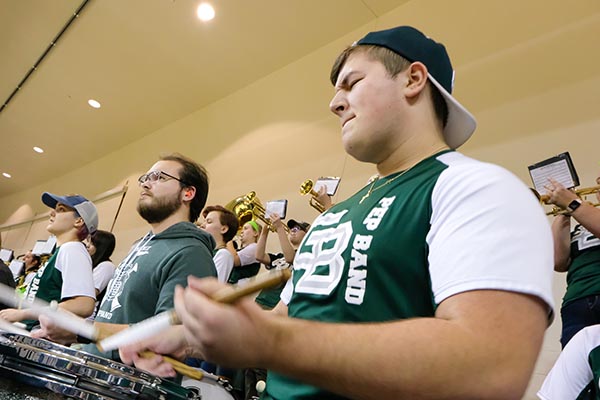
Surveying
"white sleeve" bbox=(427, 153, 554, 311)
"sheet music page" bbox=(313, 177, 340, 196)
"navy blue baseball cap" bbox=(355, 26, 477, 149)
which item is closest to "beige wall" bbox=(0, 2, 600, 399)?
"sheet music page" bbox=(313, 177, 340, 196)

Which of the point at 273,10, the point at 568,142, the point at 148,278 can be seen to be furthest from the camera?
the point at 273,10

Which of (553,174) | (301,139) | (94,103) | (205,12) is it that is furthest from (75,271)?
(94,103)

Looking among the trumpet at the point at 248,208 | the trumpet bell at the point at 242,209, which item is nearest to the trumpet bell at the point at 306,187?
the trumpet at the point at 248,208

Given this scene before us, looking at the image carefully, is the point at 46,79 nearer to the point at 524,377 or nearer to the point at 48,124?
the point at 48,124

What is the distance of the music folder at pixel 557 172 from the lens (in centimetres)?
240

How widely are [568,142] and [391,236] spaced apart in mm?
2627

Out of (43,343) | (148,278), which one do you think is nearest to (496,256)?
(43,343)

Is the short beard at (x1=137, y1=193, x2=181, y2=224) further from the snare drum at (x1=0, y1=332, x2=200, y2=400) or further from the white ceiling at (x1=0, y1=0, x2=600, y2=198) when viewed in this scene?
the white ceiling at (x1=0, y1=0, x2=600, y2=198)

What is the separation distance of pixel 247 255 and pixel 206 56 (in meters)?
3.06

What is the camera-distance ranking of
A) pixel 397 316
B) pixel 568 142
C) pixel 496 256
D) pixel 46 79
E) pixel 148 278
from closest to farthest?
1. pixel 496 256
2. pixel 397 316
3. pixel 148 278
4. pixel 568 142
5. pixel 46 79

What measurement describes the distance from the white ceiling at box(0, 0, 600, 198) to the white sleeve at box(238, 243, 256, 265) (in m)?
2.20

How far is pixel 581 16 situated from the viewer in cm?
315

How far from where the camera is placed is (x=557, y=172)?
8.09 ft

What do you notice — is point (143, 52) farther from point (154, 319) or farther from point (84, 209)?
point (154, 319)
